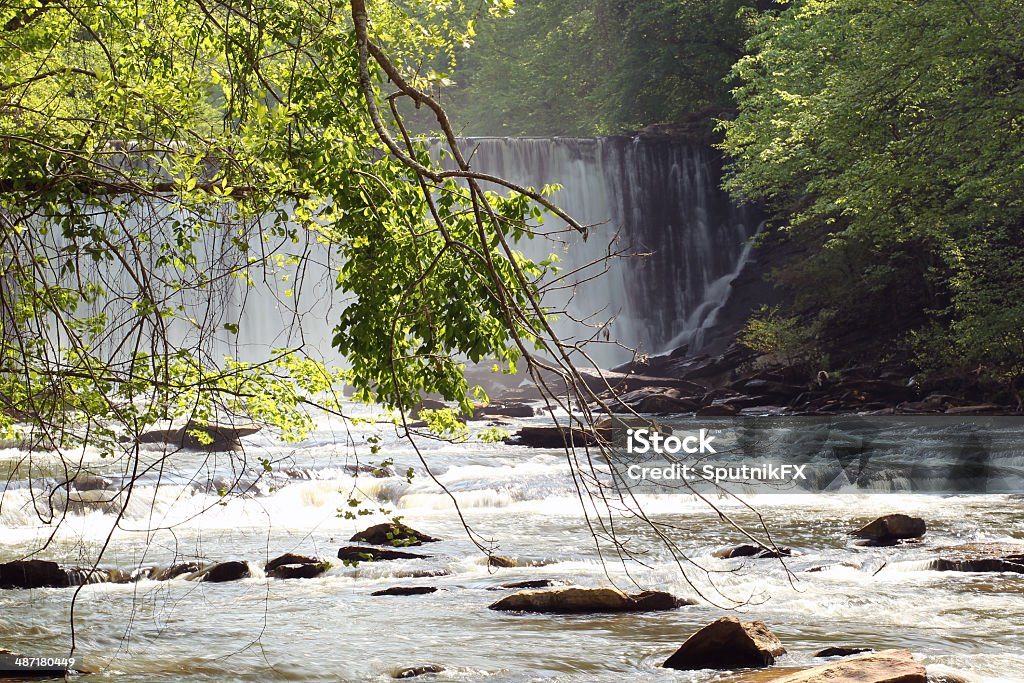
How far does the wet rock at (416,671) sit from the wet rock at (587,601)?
175 centimetres

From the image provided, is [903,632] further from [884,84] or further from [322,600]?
[884,84]

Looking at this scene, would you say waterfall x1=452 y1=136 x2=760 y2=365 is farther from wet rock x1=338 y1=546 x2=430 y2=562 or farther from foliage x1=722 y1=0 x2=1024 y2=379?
wet rock x1=338 y1=546 x2=430 y2=562

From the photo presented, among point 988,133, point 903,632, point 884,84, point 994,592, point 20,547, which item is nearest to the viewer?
point 903,632

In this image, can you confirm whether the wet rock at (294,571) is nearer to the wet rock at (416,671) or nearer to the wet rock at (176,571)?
the wet rock at (176,571)

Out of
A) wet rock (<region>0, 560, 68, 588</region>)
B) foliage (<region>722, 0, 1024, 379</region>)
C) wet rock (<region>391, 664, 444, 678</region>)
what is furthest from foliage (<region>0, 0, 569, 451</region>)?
foliage (<region>722, 0, 1024, 379</region>)

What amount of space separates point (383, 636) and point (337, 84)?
4.59m

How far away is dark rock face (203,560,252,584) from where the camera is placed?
1067 centimetres

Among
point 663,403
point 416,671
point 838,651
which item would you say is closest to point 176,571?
point 416,671

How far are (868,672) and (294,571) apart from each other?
255 inches

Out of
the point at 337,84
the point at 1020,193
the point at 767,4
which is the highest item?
the point at 767,4

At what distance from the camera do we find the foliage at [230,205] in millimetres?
5301

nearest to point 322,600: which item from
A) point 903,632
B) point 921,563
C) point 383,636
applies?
point 383,636

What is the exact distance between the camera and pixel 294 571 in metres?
10.9

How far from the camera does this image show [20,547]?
12.2 metres
